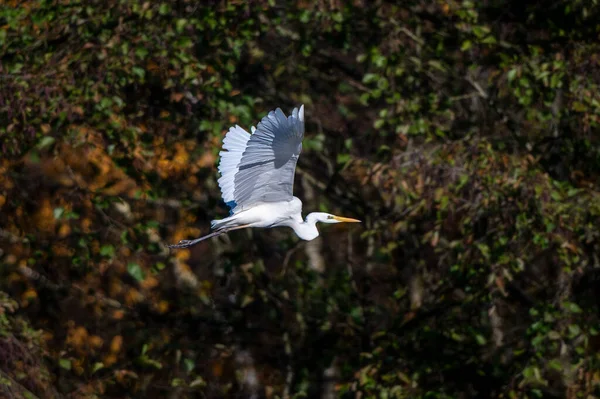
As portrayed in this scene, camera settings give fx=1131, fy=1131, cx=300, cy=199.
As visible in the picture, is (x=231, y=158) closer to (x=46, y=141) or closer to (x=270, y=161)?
(x=270, y=161)

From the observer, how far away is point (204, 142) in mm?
6781

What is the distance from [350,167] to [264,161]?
7.23ft

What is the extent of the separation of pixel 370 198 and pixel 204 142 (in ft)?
9.53

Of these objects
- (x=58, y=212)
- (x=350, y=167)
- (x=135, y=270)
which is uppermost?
(x=350, y=167)

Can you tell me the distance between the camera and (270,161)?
4977mm

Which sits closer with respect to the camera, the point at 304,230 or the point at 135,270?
the point at 304,230

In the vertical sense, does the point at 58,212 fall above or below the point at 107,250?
above

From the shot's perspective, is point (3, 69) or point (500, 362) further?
point (500, 362)

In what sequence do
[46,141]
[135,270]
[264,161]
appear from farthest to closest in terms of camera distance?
[135,270], [46,141], [264,161]

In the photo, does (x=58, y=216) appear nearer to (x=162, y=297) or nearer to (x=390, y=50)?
(x=390, y=50)


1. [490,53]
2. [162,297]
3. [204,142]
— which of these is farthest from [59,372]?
[490,53]

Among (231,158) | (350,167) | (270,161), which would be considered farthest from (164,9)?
(270,161)

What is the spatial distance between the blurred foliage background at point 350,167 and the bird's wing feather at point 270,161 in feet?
3.68

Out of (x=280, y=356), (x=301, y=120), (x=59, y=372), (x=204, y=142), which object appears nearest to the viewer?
(x=301, y=120)
